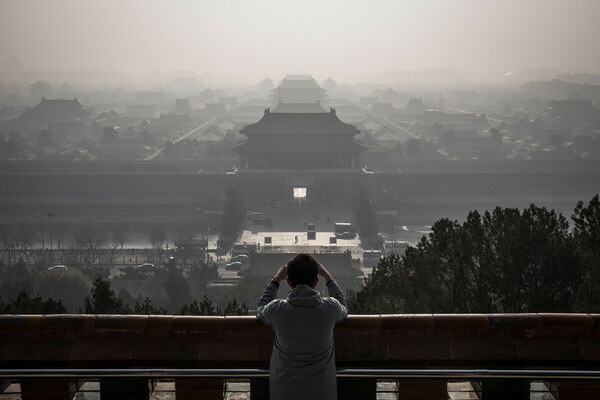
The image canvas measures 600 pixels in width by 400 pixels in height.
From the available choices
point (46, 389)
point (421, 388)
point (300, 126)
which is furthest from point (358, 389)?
point (300, 126)

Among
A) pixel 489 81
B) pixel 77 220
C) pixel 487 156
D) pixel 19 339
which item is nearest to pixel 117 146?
pixel 487 156

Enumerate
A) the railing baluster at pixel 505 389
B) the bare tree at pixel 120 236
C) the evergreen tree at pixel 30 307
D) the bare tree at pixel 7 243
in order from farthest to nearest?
1. the bare tree at pixel 120 236
2. the bare tree at pixel 7 243
3. the evergreen tree at pixel 30 307
4. the railing baluster at pixel 505 389

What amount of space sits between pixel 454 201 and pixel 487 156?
48.5 feet

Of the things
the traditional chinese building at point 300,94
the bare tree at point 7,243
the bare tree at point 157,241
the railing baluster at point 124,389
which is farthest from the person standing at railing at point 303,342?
the traditional chinese building at point 300,94

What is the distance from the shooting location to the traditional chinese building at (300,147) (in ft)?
109

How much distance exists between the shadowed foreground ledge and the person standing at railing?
0.89 m

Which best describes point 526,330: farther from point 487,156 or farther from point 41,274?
point 487,156

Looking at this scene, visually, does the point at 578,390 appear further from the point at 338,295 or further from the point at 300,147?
the point at 300,147

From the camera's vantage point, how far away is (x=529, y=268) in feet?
28.9

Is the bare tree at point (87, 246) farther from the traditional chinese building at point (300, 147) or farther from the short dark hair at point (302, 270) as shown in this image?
the short dark hair at point (302, 270)

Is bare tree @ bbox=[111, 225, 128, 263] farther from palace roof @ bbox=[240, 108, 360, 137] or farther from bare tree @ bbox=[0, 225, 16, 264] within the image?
palace roof @ bbox=[240, 108, 360, 137]

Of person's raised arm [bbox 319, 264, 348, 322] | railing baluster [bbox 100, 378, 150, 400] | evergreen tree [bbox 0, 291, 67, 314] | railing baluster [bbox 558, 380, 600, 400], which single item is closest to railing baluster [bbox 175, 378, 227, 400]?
railing baluster [bbox 100, 378, 150, 400]

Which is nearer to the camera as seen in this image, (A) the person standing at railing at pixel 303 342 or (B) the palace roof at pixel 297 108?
(A) the person standing at railing at pixel 303 342

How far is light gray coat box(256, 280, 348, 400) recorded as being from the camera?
10.5 ft
